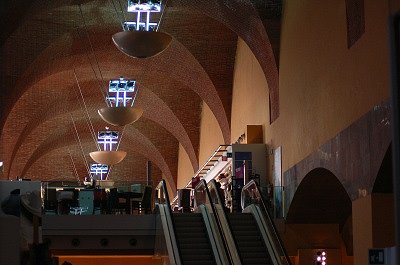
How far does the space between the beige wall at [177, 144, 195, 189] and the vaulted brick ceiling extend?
61cm

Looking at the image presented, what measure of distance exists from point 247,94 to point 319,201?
568cm

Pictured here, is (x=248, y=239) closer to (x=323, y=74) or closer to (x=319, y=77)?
(x=319, y=77)

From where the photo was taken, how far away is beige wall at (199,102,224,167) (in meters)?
28.0

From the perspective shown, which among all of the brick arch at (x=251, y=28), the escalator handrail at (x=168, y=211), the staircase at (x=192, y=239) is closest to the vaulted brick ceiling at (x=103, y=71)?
the brick arch at (x=251, y=28)

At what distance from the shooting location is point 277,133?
19.8 m

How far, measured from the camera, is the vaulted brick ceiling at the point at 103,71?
2092 centimetres

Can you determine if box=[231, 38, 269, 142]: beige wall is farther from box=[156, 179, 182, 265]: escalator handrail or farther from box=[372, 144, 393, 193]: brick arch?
box=[372, 144, 393, 193]: brick arch

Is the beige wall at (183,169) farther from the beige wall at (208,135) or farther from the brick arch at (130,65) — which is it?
the brick arch at (130,65)

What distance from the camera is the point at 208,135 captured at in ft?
97.0

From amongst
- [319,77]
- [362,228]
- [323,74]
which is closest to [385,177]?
[362,228]

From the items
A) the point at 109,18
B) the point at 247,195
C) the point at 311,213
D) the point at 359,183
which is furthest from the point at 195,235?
the point at 109,18

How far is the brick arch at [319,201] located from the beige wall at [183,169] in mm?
14635

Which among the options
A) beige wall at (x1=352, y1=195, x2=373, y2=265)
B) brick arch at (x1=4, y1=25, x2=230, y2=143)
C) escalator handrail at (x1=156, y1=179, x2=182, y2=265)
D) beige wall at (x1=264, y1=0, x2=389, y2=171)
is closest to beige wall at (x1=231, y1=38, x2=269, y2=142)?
brick arch at (x1=4, y1=25, x2=230, y2=143)

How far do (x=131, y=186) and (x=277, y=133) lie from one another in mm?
3731
